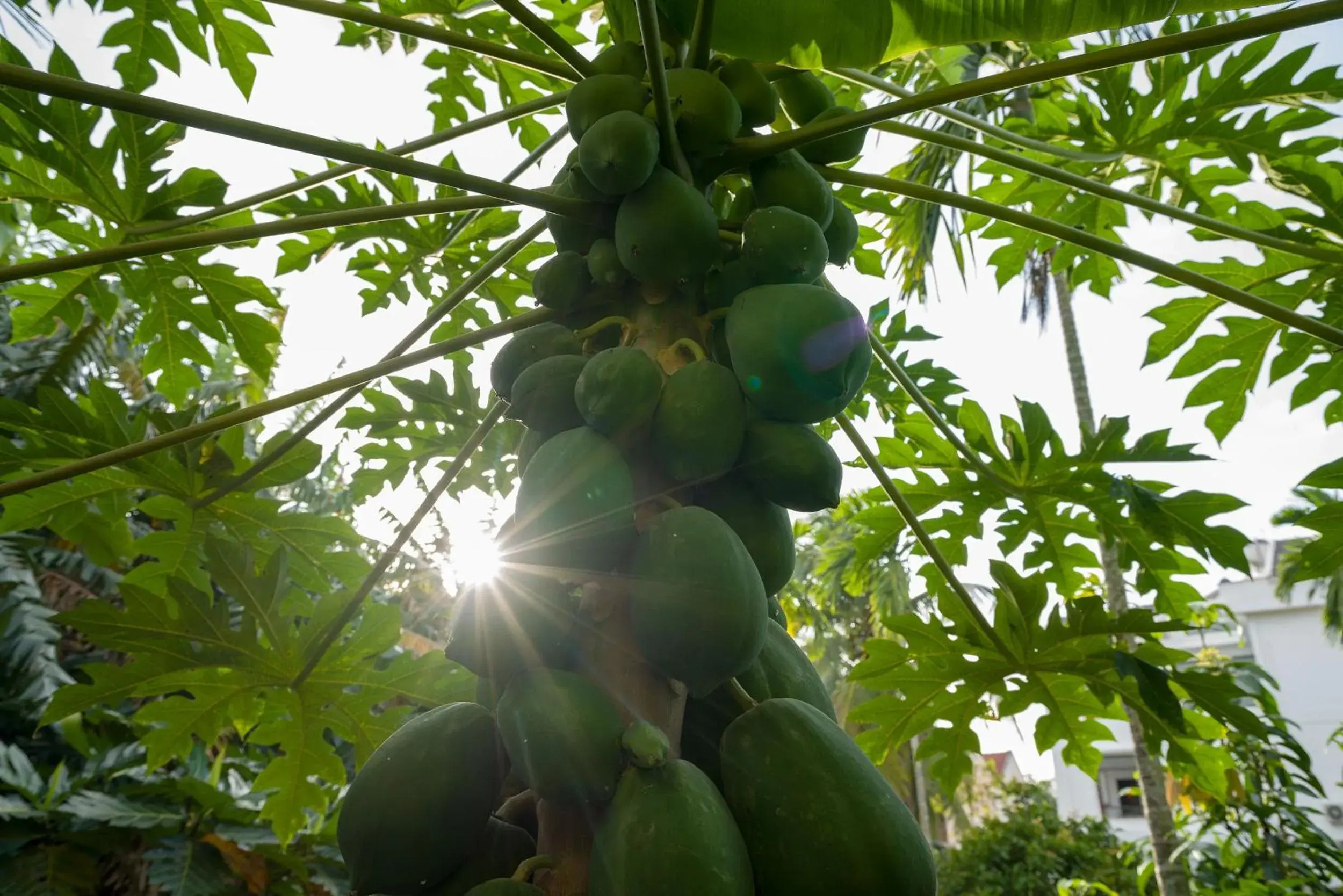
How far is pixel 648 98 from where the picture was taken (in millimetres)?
1435

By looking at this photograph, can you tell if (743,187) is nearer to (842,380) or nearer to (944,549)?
(842,380)

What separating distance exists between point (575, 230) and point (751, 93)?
393 mm

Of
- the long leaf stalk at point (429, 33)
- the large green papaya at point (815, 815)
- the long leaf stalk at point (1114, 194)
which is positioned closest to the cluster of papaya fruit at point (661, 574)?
the large green papaya at point (815, 815)

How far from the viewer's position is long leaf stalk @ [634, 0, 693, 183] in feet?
3.95

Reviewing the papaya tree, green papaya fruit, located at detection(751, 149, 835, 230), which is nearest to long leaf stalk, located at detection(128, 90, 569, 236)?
the papaya tree

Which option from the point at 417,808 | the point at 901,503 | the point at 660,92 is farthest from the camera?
the point at 901,503

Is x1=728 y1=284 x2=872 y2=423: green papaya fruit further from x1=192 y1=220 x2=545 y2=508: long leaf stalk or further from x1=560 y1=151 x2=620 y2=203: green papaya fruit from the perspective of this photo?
x1=192 y1=220 x2=545 y2=508: long leaf stalk

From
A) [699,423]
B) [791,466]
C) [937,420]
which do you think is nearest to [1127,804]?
[937,420]

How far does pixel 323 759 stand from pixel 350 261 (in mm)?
1506

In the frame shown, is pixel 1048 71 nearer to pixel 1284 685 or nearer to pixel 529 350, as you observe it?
pixel 529 350

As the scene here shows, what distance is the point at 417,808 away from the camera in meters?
0.89

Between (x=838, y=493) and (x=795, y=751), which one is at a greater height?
(x=838, y=493)

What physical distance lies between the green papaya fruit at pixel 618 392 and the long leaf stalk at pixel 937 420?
900 millimetres

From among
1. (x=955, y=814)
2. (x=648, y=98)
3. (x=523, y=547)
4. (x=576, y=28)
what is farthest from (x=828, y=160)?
(x=955, y=814)
